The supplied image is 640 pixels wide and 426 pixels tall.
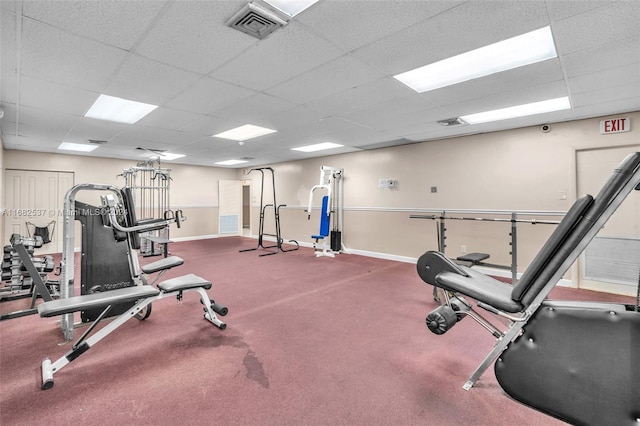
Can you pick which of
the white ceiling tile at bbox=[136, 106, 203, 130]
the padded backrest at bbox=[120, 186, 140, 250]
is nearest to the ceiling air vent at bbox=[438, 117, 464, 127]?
the white ceiling tile at bbox=[136, 106, 203, 130]

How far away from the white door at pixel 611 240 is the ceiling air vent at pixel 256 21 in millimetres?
4327

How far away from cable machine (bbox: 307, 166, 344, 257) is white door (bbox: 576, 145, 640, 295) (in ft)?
13.3

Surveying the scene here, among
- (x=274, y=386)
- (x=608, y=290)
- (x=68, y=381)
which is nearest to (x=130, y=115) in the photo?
(x=68, y=381)

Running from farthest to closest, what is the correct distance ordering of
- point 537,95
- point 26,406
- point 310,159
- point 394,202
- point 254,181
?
point 254,181
point 310,159
point 394,202
point 537,95
point 26,406

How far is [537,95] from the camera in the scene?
3.03 m

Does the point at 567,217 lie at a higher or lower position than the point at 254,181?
lower

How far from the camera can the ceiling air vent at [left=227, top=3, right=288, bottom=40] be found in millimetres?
1721

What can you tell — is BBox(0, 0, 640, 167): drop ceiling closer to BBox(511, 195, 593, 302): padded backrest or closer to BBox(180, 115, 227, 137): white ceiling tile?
BBox(180, 115, 227, 137): white ceiling tile

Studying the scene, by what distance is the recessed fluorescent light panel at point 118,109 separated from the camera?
3.30 metres

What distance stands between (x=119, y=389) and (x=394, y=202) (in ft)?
16.5

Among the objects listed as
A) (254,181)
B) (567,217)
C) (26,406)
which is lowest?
(26,406)

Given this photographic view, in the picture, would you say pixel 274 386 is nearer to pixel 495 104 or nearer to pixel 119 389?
pixel 119 389

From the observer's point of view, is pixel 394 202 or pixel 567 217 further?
pixel 394 202

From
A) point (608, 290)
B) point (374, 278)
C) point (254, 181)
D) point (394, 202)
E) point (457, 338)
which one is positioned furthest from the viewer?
point (254, 181)
